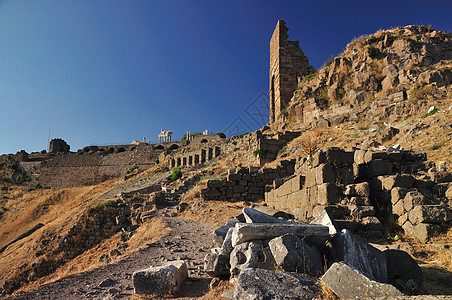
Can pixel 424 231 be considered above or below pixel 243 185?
below

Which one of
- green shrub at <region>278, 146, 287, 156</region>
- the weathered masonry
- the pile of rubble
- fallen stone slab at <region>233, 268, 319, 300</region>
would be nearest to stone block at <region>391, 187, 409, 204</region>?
the pile of rubble

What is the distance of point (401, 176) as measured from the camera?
569cm

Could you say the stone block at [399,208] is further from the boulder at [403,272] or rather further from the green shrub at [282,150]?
the green shrub at [282,150]

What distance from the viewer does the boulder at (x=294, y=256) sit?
9.91 ft

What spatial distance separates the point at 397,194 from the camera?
5496mm

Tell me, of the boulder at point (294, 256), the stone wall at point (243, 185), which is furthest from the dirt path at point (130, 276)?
the stone wall at point (243, 185)

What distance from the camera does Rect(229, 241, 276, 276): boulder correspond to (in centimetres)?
326

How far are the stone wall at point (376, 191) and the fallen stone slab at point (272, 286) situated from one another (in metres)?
3.07

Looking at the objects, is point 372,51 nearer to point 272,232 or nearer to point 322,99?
point 322,99

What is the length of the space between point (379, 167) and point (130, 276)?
6173 mm

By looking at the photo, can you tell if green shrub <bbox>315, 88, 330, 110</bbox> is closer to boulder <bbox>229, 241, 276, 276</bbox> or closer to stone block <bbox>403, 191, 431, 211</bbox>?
stone block <bbox>403, 191, 431, 211</bbox>

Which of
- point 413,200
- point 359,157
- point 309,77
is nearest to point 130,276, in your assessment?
point 413,200

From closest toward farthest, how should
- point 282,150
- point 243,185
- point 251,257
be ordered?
point 251,257, point 243,185, point 282,150

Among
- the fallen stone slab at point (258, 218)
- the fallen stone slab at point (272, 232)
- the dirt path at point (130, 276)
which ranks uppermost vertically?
the fallen stone slab at point (258, 218)
